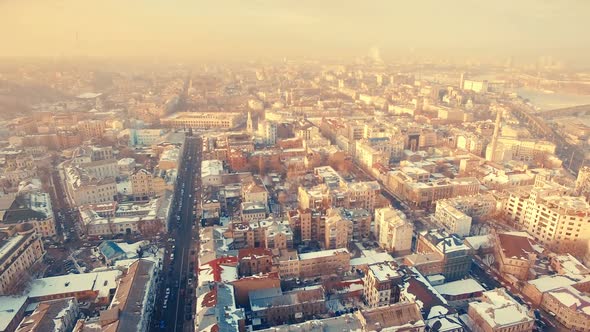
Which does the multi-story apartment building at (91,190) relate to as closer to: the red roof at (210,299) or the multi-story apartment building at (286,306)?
the red roof at (210,299)

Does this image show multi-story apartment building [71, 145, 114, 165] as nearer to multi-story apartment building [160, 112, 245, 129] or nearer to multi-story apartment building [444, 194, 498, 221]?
multi-story apartment building [160, 112, 245, 129]

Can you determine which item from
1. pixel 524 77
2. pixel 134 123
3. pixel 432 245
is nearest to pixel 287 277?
pixel 432 245

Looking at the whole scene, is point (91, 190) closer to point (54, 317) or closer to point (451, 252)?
point (54, 317)

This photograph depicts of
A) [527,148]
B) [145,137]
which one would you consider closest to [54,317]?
[145,137]

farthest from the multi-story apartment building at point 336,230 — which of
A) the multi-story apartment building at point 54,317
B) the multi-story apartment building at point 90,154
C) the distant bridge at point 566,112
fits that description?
the distant bridge at point 566,112

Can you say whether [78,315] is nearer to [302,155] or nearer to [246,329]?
[246,329]
